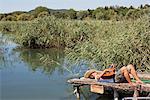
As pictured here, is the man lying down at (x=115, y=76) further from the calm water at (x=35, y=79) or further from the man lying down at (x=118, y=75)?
the calm water at (x=35, y=79)

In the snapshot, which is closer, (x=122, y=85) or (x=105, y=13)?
(x=122, y=85)

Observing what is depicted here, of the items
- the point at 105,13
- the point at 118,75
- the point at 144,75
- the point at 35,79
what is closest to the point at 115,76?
the point at 118,75

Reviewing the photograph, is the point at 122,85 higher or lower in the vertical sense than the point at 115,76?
lower

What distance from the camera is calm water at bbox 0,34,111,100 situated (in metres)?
8.75

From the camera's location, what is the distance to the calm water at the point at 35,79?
8750 millimetres

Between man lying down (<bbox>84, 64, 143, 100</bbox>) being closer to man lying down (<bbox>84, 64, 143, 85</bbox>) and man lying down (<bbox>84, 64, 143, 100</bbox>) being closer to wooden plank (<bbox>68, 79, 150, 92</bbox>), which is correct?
man lying down (<bbox>84, 64, 143, 85</bbox>)

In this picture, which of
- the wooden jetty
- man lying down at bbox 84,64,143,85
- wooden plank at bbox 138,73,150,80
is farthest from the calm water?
wooden plank at bbox 138,73,150,80

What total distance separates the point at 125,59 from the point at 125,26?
1639 mm

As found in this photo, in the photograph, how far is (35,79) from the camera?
10.8 m

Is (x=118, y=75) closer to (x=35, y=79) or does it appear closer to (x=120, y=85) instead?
(x=120, y=85)

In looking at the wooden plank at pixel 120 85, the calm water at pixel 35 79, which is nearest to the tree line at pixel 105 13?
the calm water at pixel 35 79

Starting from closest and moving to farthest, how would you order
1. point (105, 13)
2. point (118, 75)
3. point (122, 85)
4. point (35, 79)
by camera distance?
1. point (122, 85)
2. point (118, 75)
3. point (35, 79)
4. point (105, 13)

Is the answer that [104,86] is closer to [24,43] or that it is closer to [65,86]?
[65,86]

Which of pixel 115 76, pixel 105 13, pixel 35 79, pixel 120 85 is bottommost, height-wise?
pixel 35 79
